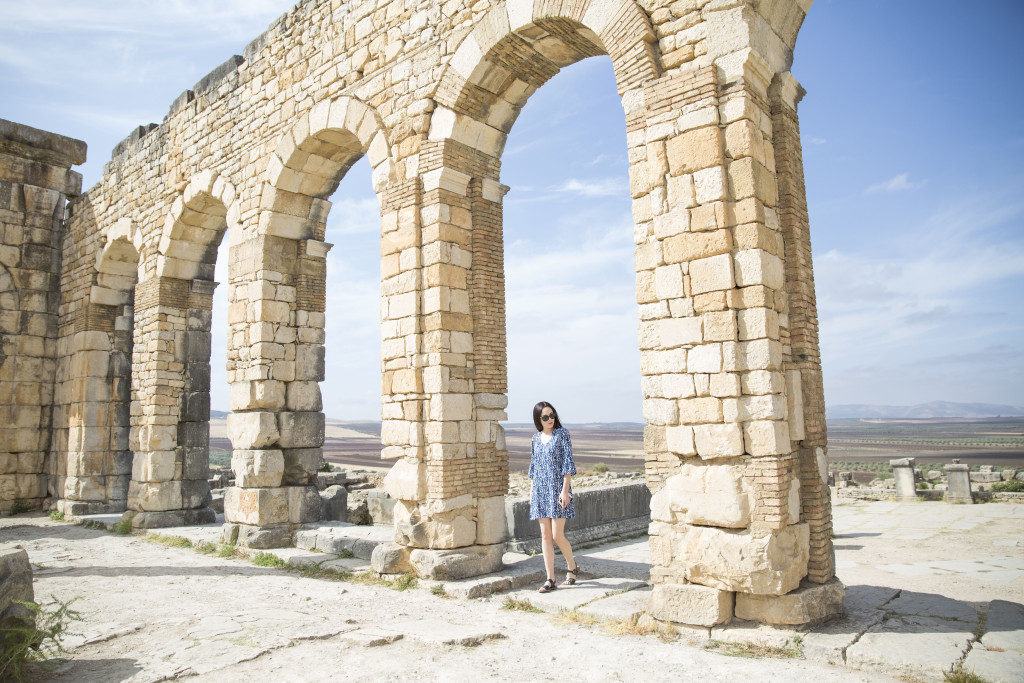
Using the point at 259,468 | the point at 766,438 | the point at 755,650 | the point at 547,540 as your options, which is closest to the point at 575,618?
the point at 547,540

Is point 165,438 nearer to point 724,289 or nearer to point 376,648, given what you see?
point 376,648

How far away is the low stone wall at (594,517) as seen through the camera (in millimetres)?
8328

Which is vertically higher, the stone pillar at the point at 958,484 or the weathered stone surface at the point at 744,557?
the weathered stone surface at the point at 744,557

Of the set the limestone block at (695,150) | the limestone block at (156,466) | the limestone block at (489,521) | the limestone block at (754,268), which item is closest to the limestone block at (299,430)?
the limestone block at (489,521)

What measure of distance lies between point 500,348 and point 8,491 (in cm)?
1218

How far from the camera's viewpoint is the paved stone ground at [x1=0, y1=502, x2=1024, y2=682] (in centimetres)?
411

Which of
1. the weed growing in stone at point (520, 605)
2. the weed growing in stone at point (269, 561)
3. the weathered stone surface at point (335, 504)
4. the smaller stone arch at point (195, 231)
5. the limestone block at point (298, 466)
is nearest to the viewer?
the weed growing in stone at point (520, 605)

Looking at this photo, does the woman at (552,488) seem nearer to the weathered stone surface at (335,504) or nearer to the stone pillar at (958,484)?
the weathered stone surface at (335,504)

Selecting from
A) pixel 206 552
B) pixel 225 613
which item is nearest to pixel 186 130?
pixel 206 552

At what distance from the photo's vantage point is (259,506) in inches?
341

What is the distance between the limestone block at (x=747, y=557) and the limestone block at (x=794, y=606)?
81 mm

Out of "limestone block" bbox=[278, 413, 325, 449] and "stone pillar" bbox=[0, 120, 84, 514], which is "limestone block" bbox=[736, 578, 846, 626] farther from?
"stone pillar" bbox=[0, 120, 84, 514]

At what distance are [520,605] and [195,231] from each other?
28.7 ft

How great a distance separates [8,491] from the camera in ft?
44.4
